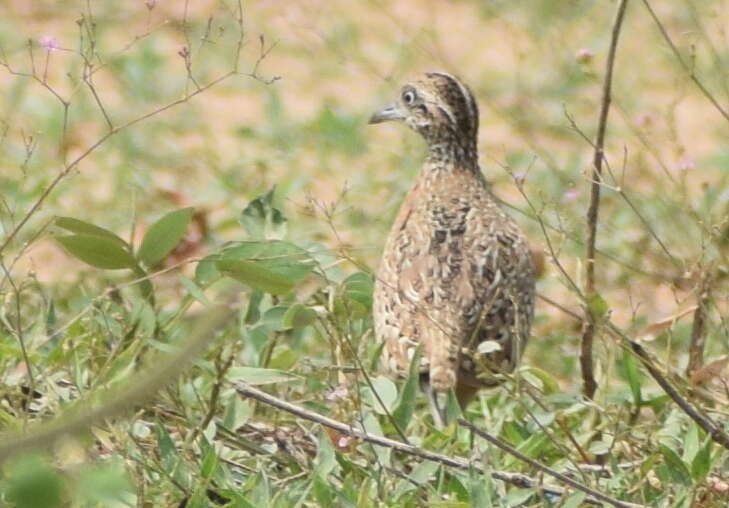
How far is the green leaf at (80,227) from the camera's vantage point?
3.54m

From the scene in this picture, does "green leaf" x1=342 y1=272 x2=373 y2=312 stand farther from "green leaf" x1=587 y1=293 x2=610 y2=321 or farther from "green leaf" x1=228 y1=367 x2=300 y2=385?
"green leaf" x1=587 y1=293 x2=610 y2=321

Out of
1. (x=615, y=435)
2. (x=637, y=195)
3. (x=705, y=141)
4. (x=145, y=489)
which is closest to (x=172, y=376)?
(x=145, y=489)

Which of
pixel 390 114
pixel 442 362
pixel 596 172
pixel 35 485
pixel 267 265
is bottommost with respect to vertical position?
pixel 442 362

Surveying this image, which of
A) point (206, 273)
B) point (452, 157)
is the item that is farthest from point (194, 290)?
point (452, 157)

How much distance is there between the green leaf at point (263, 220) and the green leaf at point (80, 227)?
73cm

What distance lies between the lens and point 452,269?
470cm

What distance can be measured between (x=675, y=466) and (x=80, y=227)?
130 cm

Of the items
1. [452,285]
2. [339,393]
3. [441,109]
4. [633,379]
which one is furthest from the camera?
[441,109]

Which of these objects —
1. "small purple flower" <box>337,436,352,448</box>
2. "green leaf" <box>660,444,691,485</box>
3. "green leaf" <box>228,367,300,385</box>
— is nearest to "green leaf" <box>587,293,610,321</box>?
"green leaf" <box>660,444,691,485</box>

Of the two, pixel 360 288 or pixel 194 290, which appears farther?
pixel 360 288

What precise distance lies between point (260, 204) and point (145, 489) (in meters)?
1.29

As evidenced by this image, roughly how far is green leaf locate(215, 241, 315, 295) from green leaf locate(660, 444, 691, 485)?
816 millimetres

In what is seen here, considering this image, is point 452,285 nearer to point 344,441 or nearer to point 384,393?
point 384,393

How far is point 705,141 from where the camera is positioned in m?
8.18
